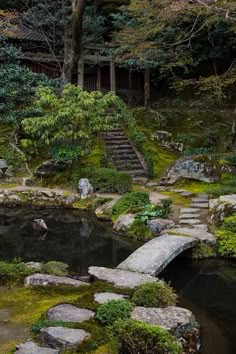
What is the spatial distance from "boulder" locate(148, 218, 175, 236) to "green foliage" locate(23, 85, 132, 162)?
18.6ft

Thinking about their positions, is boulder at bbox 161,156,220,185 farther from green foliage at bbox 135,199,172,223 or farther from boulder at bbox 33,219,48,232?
boulder at bbox 33,219,48,232

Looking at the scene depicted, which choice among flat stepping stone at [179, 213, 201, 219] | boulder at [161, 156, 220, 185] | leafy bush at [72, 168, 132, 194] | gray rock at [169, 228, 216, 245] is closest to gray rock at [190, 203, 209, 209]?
flat stepping stone at [179, 213, 201, 219]

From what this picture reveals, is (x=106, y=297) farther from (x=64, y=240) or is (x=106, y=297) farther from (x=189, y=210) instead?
(x=189, y=210)

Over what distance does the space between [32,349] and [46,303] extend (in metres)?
1.73

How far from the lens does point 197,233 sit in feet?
39.7

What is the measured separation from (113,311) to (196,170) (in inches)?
434

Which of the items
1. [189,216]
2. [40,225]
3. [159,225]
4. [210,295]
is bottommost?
[210,295]

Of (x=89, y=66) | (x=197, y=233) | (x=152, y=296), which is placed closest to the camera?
(x=152, y=296)

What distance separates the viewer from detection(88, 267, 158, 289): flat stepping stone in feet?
28.0

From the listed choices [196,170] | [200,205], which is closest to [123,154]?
[196,170]

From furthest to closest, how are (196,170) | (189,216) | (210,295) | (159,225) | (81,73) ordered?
(81,73) → (196,170) → (189,216) → (159,225) → (210,295)

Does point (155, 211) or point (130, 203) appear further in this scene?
point (130, 203)

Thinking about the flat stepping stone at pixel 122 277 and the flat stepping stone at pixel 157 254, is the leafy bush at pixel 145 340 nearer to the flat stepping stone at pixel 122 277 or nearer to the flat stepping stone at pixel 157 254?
the flat stepping stone at pixel 122 277

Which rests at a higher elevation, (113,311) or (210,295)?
(113,311)
